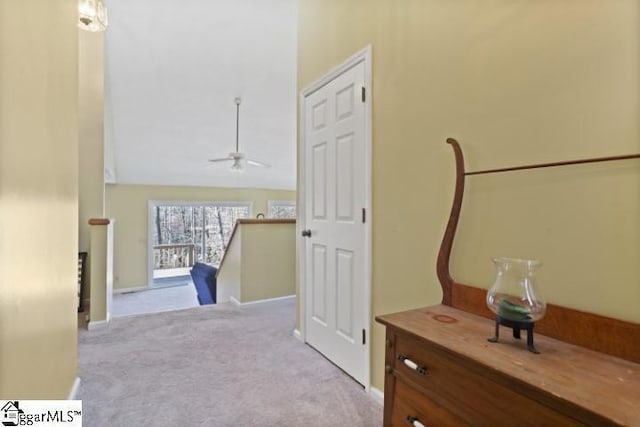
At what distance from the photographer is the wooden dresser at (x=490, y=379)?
760 mm

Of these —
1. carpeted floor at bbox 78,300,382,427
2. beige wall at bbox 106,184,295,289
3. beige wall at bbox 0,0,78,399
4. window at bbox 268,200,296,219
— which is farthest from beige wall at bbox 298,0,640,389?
window at bbox 268,200,296,219

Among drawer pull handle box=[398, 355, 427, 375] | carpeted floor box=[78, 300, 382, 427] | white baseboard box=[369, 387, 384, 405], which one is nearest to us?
drawer pull handle box=[398, 355, 427, 375]

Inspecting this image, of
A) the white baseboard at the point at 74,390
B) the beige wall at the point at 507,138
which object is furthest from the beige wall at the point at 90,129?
the beige wall at the point at 507,138

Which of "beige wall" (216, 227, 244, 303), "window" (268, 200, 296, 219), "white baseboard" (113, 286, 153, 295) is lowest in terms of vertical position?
"white baseboard" (113, 286, 153, 295)

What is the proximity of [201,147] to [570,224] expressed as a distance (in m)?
5.99

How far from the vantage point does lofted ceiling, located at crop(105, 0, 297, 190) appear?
137 inches

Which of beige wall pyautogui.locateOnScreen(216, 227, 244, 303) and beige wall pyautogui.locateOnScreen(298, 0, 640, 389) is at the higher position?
beige wall pyautogui.locateOnScreen(298, 0, 640, 389)

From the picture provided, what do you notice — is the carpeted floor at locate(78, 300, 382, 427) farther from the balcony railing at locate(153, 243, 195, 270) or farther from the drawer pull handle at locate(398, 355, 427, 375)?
the balcony railing at locate(153, 243, 195, 270)

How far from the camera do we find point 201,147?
6.14 m

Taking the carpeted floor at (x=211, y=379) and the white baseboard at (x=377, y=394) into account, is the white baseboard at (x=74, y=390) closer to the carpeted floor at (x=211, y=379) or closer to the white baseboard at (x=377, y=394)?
the carpeted floor at (x=211, y=379)

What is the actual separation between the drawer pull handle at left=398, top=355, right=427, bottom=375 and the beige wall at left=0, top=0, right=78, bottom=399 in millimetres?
1268

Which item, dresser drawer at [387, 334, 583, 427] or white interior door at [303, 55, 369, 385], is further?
white interior door at [303, 55, 369, 385]

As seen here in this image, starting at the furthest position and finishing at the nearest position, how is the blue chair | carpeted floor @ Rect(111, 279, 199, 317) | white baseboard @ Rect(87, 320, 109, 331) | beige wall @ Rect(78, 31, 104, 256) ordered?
1. carpeted floor @ Rect(111, 279, 199, 317)
2. the blue chair
3. beige wall @ Rect(78, 31, 104, 256)
4. white baseboard @ Rect(87, 320, 109, 331)

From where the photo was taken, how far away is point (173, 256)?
310 inches
